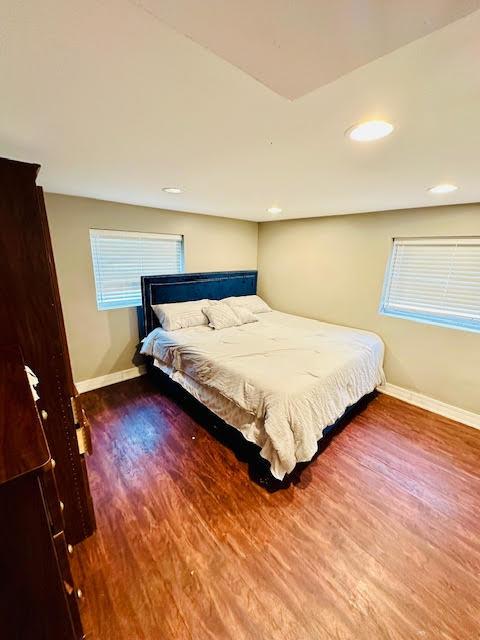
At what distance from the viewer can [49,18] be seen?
21.8 inches

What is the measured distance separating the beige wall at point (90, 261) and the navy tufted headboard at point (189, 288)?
0.59 feet

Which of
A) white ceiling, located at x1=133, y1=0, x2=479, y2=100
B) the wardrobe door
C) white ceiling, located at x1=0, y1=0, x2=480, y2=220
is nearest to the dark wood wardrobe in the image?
the wardrobe door

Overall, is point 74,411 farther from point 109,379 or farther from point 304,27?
point 109,379

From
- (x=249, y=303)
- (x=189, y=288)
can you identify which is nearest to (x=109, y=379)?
(x=189, y=288)

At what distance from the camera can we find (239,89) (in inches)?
31.4

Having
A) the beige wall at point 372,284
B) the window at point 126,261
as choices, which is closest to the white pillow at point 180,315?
the window at point 126,261

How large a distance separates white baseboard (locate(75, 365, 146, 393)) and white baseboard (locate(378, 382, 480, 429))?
9.98 feet

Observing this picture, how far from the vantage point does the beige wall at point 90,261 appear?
2.54 meters

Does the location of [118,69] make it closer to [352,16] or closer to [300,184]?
[352,16]

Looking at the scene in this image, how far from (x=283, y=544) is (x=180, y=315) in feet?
7.48

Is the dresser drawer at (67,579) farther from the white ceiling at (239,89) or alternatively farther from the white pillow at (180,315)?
the white pillow at (180,315)

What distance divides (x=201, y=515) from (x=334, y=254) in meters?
3.09

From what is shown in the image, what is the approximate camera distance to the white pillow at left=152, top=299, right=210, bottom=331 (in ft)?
9.57

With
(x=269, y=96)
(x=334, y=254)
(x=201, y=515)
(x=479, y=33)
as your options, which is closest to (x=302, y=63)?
(x=269, y=96)
